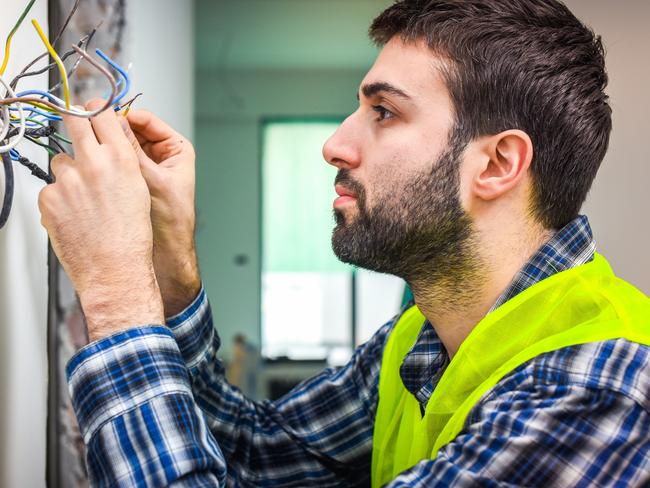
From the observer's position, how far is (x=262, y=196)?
5.82m

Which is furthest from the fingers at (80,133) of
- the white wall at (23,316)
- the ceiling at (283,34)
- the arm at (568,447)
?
the ceiling at (283,34)

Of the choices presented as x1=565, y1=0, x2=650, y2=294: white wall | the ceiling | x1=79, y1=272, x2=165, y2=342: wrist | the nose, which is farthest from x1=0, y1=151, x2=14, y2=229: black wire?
the ceiling

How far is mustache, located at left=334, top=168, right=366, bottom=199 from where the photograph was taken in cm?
93

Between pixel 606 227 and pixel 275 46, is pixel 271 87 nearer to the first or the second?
pixel 275 46

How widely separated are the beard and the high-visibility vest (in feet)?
0.35

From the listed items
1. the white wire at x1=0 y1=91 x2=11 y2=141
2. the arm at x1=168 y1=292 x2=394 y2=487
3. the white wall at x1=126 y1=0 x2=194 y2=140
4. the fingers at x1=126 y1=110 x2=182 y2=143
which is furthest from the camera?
the white wall at x1=126 y1=0 x2=194 y2=140

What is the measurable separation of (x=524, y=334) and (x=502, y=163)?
0.80 feet

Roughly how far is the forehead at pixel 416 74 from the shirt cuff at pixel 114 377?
47 centimetres

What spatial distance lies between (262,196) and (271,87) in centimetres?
90

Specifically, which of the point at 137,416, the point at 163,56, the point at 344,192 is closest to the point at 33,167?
the point at 137,416

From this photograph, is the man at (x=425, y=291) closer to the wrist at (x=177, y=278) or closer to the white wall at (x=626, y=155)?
the wrist at (x=177, y=278)

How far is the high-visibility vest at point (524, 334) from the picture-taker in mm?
746

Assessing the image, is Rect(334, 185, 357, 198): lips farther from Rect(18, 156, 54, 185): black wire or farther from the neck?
Rect(18, 156, 54, 185): black wire

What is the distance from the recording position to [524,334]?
82 centimetres
